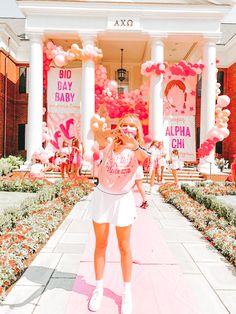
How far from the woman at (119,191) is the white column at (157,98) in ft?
51.5

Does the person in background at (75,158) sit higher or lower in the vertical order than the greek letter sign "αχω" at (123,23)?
lower

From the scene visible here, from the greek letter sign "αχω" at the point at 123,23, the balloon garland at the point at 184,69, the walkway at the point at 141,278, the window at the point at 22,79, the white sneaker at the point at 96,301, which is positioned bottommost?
the walkway at the point at 141,278

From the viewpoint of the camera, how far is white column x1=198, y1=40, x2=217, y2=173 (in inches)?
753

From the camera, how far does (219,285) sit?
4.44m

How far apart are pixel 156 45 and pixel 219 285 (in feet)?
53.9

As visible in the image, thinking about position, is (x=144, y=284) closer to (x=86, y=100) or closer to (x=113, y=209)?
(x=113, y=209)

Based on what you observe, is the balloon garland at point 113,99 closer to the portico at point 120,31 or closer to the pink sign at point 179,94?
the portico at point 120,31

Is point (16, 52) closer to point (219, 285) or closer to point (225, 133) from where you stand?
point (225, 133)

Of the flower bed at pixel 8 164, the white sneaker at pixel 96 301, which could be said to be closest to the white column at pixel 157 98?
the flower bed at pixel 8 164

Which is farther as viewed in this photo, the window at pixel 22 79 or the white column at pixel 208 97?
the window at pixel 22 79

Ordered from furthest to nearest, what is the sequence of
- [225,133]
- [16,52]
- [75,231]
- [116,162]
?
1. [16,52]
2. [225,133]
3. [75,231]
4. [116,162]

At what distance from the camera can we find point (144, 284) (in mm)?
4270

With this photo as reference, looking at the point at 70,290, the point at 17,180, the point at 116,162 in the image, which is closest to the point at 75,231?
the point at 70,290

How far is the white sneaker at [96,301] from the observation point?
3.56m
